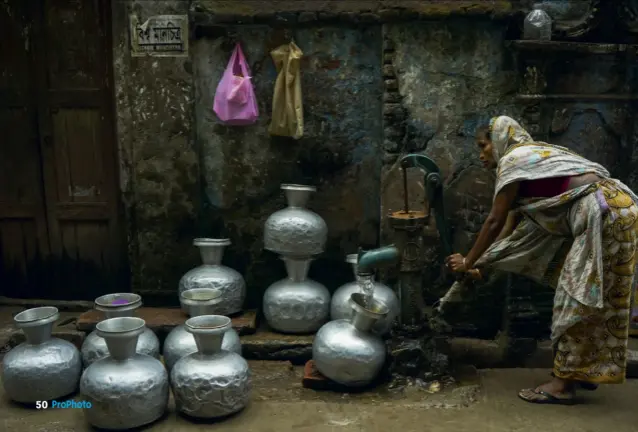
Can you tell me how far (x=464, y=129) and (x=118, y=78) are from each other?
2511 mm

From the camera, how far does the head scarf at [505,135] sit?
139 inches

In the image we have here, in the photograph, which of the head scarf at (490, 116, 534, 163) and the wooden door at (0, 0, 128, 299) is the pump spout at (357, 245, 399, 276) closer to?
the head scarf at (490, 116, 534, 163)

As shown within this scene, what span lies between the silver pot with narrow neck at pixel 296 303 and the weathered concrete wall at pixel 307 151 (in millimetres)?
439

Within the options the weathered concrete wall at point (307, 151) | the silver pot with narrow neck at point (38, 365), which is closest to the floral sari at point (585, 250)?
the weathered concrete wall at point (307, 151)

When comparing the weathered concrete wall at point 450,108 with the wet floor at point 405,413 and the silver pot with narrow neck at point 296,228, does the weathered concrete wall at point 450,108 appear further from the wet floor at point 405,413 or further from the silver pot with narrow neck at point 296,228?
the wet floor at point 405,413

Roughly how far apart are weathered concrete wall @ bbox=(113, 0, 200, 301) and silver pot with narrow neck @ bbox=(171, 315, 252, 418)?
1.44m

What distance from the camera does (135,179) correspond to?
15.1 ft

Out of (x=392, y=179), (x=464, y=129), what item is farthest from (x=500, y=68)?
(x=392, y=179)

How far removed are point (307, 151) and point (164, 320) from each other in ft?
5.18

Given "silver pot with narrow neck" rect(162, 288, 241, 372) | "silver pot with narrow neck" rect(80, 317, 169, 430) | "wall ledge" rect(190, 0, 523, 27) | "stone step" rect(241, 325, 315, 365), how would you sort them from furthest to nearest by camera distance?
1. "wall ledge" rect(190, 0, 523, 27)
2. "stone step" rect(241, 325, 315, 365)
3. "silver pot with narrow neck" rect(162, 288, 241, 372)
4. "silver pot with narrow neck" rect(80, 317, 169, 430)

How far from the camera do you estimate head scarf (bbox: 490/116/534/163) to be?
3.53 meters

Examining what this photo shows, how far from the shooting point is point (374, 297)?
4055mm

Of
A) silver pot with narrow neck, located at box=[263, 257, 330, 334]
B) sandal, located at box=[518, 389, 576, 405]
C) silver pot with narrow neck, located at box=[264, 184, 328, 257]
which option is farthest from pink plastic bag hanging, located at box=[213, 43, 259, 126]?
sandal, located at box=[518, 389, 576, 405]

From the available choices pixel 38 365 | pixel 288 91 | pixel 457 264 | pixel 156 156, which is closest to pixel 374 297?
pixel 457 264
